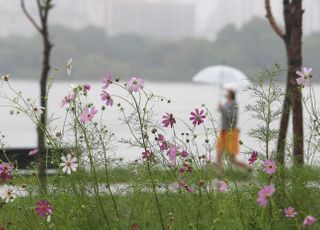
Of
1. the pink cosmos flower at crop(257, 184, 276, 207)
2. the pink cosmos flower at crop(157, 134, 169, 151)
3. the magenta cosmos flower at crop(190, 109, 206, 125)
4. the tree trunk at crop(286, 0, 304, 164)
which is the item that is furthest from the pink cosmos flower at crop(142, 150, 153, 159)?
the tree trunk at crop(286, 0, 304, 164)

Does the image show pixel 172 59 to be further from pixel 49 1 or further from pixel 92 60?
pixel 49 1

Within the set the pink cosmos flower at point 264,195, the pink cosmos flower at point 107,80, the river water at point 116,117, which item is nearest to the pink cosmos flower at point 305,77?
the river water at point 116,117

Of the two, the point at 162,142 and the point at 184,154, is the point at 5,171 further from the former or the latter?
the point at 184,154

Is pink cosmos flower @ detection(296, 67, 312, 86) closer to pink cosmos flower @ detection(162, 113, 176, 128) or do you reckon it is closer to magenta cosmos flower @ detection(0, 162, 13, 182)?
pink cosmos flower @ detection(162, 113, 176, 128)

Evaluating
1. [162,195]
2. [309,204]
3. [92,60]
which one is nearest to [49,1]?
[162,195]

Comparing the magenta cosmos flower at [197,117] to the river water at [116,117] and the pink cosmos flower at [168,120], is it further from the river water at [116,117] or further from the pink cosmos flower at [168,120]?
the pink cosmos flower at [168,120]

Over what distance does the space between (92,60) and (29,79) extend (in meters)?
8.39

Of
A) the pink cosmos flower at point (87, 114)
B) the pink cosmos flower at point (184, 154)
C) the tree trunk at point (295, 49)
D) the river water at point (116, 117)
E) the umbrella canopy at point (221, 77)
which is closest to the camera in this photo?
the pink cosmos flower at point (87, 114)

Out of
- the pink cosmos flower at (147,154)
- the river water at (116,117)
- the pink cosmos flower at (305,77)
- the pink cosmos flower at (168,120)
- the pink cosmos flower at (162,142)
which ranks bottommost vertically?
the river water at (116,117)

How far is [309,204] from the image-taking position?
5.68 meters

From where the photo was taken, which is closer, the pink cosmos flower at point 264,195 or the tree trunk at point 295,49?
the pink cosmos flower at point 264,195

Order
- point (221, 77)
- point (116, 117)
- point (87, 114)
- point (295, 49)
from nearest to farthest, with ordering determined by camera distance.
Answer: point (87, 114) < point (295, 49) < point (221, 77) < point (116, 117)

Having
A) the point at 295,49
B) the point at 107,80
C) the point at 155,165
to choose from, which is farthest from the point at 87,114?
the point at 295,49

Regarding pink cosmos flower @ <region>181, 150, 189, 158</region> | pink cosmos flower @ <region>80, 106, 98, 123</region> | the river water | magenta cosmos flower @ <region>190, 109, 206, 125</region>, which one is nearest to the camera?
pink cosmos flower @ <region>80, 106, 98, 123</region>
